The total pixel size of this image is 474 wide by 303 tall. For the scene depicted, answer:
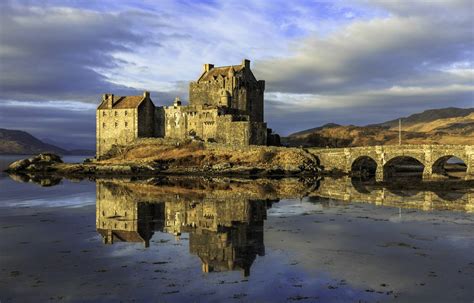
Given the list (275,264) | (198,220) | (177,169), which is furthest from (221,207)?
(177,169)

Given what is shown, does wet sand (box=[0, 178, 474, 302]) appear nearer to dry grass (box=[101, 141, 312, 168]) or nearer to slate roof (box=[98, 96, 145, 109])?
dry grass (box=[101, 141, 312, 168])

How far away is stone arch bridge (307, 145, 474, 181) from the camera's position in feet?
199

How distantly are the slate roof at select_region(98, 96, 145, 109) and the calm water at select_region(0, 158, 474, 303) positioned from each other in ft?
150

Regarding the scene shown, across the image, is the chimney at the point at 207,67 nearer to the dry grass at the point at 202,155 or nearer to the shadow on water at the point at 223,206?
the dry grass at the point at 202,155

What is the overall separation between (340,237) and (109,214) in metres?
16.0

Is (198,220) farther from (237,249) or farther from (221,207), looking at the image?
(237,249)

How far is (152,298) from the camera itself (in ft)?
48.4

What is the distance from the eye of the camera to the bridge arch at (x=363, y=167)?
230 ft

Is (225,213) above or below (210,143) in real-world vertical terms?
below

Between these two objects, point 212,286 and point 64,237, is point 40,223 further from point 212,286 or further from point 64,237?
point 212,286

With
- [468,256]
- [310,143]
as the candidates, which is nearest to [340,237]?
[468,256]

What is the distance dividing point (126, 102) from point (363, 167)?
42685 millimetres

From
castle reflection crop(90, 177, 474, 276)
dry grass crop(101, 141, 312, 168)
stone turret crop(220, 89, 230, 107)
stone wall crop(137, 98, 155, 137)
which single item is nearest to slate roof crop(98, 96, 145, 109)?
stone wall crop(137, 98, 155, 137)

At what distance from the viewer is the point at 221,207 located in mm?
34469
